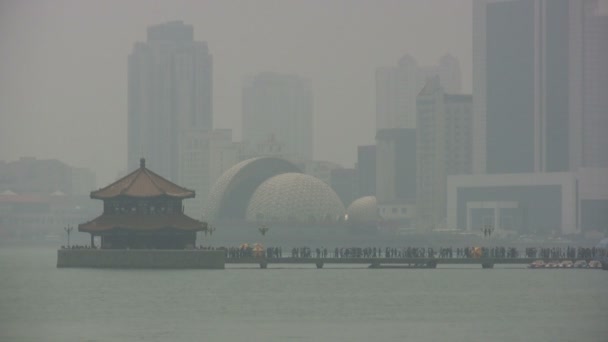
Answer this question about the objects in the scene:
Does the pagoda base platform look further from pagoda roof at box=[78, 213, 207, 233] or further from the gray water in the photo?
pagoda roof at box=[78, 213, 207, 233]

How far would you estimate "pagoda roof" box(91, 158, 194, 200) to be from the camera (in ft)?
500

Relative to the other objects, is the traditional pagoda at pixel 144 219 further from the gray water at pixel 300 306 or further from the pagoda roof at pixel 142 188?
the gray water at pixel 300 306

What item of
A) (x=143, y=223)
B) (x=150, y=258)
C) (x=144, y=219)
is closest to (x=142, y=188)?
(x=144, y=219)

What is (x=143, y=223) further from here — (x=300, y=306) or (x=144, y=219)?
(x=300, y=306)

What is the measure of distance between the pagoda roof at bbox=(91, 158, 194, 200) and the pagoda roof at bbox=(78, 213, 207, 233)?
5.94 feet

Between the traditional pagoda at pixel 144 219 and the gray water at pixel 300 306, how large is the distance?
510 cm

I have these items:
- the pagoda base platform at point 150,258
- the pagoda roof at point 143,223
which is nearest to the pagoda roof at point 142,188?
the pagoda roof at point 143,223

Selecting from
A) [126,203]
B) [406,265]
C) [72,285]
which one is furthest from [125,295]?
[406,265]

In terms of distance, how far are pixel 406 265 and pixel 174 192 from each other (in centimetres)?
2336

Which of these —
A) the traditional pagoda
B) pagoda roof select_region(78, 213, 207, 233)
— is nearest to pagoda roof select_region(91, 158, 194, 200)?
the traditional pagoda

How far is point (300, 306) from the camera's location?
4353 inches

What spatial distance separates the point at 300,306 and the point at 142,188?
45141mm

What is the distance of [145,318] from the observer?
100 m

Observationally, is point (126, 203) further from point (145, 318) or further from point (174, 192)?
point (145, 318)
